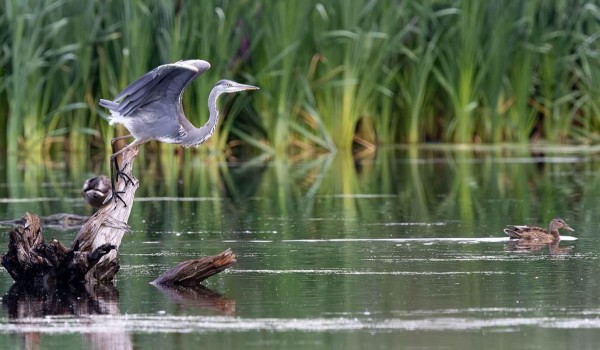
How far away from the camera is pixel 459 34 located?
20266mm

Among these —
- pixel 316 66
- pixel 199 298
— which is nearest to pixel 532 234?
pixel 199 298

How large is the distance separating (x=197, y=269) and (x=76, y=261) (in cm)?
67

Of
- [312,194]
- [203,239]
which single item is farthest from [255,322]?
[312,194]

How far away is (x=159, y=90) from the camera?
9492mm

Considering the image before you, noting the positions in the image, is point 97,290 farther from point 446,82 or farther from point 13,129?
point 446,82

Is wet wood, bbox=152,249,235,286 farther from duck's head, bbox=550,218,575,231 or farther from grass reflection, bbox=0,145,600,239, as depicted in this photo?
duck's head, bbox=550,218,575,231

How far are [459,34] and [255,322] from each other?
45.4ft

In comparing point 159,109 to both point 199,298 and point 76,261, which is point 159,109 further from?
point 199,298

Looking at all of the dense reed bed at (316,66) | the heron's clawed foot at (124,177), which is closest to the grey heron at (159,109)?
the heron's clawed foot at (124,177)

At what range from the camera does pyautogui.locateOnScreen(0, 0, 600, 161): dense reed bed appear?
61.2 feet

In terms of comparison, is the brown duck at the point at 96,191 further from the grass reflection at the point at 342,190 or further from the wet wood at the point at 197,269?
the wet wood at the point at 197,269

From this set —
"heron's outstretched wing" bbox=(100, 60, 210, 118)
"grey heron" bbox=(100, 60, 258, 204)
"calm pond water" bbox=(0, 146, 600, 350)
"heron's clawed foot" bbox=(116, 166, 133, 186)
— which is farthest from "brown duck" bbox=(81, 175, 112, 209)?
"heron's clawed foot" bbox=(116, 166, 133, 186)

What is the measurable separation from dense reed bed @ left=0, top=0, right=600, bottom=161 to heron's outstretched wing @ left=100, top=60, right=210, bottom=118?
8757 mm

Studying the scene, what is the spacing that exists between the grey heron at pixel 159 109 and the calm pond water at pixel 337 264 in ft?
2.48
